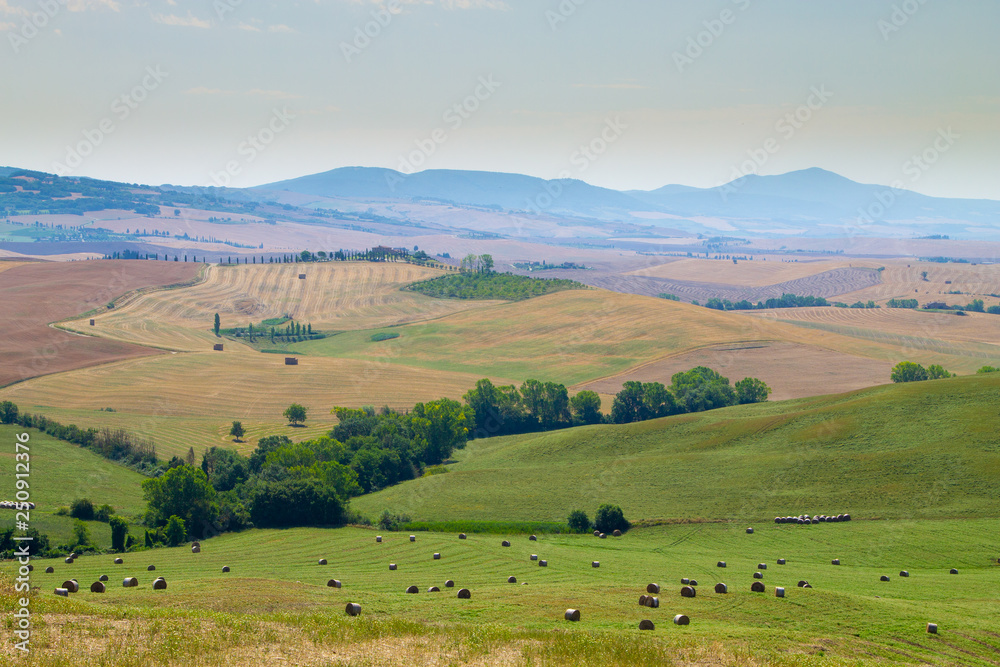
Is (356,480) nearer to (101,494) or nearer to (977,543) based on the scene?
(101,494)

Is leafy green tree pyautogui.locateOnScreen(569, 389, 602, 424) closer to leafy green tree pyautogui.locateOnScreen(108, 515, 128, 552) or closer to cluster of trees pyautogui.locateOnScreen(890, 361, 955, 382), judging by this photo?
cluster of trees pyautogui.locateOnScreen(890, 361, 955, 382)

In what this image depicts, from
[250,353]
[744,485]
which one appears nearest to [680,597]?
[744,485]

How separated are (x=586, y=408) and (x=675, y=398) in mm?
14336

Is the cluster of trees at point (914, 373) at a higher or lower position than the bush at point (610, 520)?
higher

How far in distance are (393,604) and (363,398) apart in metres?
93.9

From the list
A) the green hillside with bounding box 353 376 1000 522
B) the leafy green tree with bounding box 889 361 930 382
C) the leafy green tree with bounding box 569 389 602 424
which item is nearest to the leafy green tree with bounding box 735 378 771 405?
the leafy green tree with bounding box 889 361 930 382

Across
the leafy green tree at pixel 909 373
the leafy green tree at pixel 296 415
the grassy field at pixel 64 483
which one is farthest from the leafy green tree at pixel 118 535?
the leafy green tree at pixel 909 373

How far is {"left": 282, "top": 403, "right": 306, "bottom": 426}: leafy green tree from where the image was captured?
11494 cm

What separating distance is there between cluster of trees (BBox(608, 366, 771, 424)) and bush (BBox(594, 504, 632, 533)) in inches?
2108

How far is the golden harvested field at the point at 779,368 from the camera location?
430ft

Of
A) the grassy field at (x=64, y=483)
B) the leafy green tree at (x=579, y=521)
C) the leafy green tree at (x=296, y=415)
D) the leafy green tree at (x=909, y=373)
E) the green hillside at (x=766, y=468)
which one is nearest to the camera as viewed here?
the grassy field at (x=64, y=483)

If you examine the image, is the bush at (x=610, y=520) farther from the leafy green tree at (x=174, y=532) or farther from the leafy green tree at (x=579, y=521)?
the leafy green tree at (x=174, y=532)

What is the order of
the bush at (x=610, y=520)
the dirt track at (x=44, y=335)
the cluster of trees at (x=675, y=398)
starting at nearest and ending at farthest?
the bush at (x=610, y=520), the cluster of trees at (x=675, y=398), the dirt track at (x=44, y=335)

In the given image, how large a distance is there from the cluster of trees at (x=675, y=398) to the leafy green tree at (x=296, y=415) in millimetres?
45986
